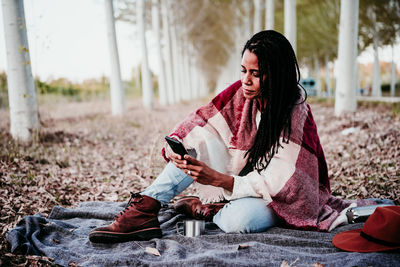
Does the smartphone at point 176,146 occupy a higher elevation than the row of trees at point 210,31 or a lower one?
lower

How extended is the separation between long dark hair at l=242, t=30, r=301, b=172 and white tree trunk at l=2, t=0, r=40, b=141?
193 inches

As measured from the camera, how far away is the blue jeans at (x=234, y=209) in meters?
2.52

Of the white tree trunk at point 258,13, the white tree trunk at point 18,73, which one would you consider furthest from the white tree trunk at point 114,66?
the white tree trunk at point 258,13

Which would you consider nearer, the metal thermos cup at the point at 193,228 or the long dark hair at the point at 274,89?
the long dark hair at the point at 274,89

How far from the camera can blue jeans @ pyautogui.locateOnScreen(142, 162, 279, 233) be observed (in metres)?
2.52

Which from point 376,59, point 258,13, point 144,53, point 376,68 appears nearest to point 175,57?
point 144,53

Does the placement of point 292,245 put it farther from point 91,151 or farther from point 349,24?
point 349,24

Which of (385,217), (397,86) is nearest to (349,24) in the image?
(385,217)

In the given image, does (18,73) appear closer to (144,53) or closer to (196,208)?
Result: (196,208)

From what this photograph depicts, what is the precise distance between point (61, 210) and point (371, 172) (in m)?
3.90

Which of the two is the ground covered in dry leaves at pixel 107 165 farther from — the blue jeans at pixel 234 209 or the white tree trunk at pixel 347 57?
the blue jeans at pixel 234 209

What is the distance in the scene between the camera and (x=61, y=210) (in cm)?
323

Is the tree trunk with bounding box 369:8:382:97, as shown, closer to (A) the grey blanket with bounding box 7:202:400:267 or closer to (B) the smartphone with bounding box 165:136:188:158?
(A) the grey blanket with bounding box 7:202:400:267

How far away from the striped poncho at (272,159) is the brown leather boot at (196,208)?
0.28 feet
